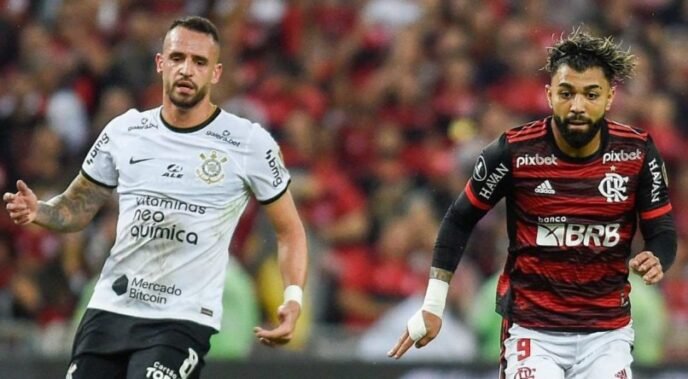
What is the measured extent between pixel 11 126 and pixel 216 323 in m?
6.93

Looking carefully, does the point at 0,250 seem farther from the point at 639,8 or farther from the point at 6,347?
the point at 639,8

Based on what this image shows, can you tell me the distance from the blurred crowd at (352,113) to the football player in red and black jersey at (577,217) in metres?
4.35

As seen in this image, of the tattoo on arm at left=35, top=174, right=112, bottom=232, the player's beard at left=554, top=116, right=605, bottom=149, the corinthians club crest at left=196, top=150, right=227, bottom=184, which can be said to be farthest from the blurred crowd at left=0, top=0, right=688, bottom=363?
the player's beard at left=554, top=116, right=605, bottom=149

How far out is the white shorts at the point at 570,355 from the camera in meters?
7.30

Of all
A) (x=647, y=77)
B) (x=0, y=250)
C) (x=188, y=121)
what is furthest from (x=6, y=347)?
(x=647, y=77)

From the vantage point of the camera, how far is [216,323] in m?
7.62

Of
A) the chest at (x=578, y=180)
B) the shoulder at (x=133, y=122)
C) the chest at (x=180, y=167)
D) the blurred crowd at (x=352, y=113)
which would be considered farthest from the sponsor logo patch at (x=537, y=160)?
the blurred crowd at (x=352, y=113)

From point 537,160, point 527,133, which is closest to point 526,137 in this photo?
point 527,133

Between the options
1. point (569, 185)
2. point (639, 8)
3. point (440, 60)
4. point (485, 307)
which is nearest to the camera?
point (569, 185)

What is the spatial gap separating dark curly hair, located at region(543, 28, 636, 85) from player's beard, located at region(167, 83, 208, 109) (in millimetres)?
1741

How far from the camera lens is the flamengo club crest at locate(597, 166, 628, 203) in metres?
7.41

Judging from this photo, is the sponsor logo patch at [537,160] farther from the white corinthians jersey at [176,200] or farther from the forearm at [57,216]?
the forearm at [57,216]

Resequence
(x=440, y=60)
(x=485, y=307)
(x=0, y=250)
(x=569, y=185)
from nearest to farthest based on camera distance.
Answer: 1. (x=569, y=185)
2. (x=485, y=307)
3. (x=0, y=250)
4. (x=440, y=60)

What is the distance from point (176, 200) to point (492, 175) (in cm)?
155
